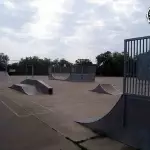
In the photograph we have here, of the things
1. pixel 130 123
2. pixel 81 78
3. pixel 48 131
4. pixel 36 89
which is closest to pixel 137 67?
pixel 130 123

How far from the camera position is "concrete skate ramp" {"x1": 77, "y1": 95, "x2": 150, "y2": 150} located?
506cm

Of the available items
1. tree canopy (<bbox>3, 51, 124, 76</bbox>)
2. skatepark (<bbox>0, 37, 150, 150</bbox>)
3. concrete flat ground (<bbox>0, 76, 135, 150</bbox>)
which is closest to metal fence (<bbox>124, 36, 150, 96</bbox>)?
skatepark (<bbox>0, 37, 150, 150</bbox>)

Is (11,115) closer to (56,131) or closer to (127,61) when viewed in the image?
(56,131)

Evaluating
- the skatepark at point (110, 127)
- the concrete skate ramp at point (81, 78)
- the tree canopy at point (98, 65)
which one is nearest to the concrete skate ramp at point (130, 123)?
the skatepark at point (110, 127)

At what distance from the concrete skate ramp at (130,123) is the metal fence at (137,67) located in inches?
7.9

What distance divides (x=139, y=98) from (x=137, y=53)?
105 centimetres

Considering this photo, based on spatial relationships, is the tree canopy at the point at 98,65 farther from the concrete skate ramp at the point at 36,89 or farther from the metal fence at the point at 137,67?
the metal fence at the point at 137,67

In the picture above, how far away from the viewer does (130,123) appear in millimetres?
5500

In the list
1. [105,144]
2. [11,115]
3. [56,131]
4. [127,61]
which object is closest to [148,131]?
[105,144]

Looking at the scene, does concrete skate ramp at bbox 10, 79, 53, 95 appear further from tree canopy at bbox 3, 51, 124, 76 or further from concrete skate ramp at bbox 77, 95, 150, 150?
tree canopy at bbox 3, 51, 124, 76

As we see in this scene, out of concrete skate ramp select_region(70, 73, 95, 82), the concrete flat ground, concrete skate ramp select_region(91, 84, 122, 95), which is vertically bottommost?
the concrete flat ground

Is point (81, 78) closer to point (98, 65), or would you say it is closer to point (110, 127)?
point (110, 127)

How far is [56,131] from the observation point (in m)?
6.72

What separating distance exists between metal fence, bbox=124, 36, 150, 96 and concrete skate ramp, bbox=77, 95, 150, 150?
0.20 m
